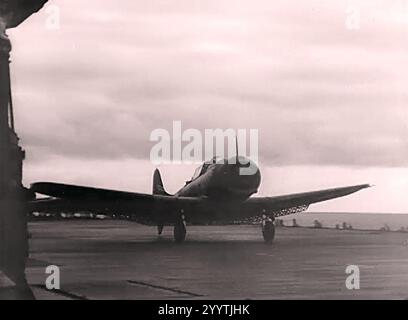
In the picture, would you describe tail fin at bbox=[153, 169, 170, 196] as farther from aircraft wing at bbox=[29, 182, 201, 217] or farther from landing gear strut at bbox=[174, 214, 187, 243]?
aircraft wing at bbox=[29, 182, 201, 217]

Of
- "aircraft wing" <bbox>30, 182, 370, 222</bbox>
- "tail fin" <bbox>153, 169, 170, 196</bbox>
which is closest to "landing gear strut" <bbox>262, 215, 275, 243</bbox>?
"aircraft wing" <bbox>30, 182, 370, 222</bbox>

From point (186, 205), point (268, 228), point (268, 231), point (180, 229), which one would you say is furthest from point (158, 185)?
point (268, 231)

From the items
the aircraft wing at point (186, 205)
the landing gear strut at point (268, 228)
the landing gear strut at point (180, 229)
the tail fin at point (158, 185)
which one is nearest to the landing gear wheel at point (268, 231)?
the landing gear strut at point (268, 228)

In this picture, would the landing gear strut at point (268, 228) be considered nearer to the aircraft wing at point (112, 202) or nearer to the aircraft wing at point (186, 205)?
the aircraft wing at point (186, 205)

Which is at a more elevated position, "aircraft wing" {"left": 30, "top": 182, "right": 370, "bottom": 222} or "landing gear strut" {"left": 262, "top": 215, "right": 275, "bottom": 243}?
"aircraft wing" {"left": 30, "top": 182, "right": 370, "bottom": 222}

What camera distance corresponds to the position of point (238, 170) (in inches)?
1136

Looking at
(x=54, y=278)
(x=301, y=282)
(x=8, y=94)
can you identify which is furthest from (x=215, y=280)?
(x=8, y=94)

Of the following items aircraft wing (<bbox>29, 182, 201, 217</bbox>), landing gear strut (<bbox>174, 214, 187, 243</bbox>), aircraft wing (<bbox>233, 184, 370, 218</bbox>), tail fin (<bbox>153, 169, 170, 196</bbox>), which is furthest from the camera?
tail fin (<bbox>153, 169, 170, 196</bbox>)

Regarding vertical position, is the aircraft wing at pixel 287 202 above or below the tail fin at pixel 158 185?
below

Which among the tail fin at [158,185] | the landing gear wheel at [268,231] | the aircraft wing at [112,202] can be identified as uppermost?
the tail fin at [158,185]
